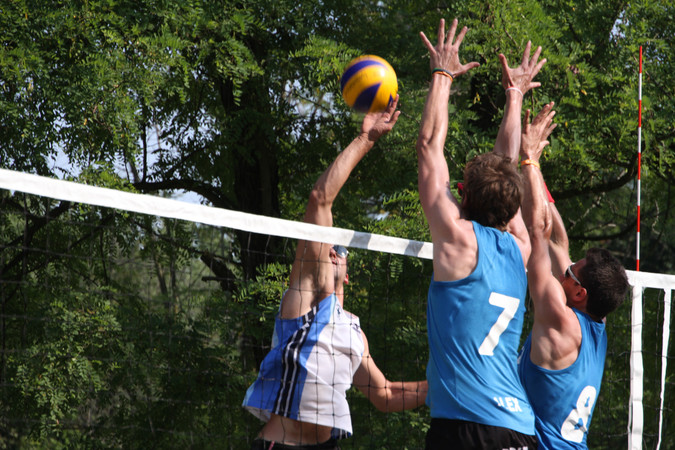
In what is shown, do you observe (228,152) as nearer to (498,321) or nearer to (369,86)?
(369,86)

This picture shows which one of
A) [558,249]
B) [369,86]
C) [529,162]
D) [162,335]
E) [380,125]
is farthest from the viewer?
[162,335]

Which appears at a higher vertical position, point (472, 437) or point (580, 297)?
point (580, 297)

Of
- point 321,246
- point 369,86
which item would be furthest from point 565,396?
point 369,86

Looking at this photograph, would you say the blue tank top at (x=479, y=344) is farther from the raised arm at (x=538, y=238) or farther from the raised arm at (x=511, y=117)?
the raised arm at (x=511, y=117)

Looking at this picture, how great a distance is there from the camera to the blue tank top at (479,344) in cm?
292

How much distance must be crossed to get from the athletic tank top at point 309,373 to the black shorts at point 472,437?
0.65 meters

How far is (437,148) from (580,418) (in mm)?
1486

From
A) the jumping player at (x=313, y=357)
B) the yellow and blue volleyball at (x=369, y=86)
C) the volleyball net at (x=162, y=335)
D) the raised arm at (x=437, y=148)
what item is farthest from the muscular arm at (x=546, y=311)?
the volleyball net at (x=162, y=335)

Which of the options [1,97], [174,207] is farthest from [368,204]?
[174,207]

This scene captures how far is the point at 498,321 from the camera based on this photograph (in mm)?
3000

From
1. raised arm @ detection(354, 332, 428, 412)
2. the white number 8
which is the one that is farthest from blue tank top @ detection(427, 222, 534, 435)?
raised arm @ detection(354, 332, 428, 412)

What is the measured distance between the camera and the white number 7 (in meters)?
2.98

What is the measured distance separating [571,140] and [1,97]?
5.72m

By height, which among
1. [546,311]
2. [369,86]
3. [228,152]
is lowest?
[546,311]
